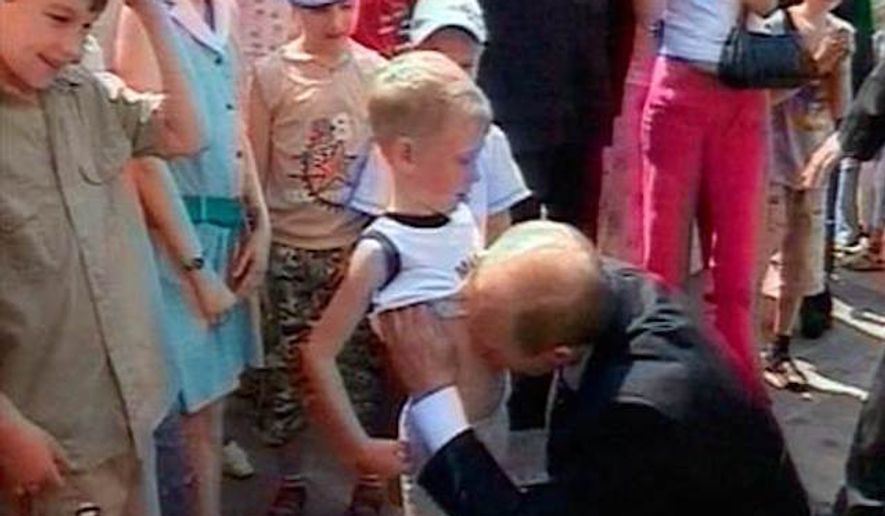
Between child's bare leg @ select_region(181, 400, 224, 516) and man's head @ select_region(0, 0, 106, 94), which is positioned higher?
man's head @ select_region(0, 0, 106, 94)

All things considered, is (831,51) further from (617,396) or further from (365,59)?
(617,396)

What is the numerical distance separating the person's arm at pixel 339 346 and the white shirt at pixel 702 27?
1.80m

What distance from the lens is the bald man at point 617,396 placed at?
2.67 m

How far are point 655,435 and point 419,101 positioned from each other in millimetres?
953

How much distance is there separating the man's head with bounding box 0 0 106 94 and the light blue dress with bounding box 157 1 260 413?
736mm

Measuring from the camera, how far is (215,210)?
3.90 meters

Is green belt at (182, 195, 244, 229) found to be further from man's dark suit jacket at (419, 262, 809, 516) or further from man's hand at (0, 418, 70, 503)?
man's dark suit jacket at (419, 262, 809, 516)

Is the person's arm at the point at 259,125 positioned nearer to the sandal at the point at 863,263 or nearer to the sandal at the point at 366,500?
the sandal at the point at 366,500

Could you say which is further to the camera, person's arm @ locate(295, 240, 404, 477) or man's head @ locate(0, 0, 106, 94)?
person's arm @ locate(295, 240, 404, 477)

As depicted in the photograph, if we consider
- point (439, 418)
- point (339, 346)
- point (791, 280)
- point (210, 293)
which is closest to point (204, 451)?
point (210, 293)

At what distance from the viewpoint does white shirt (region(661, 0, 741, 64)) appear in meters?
5.00

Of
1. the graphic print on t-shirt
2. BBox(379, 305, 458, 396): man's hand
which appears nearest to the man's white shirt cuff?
BBox(379, 305, 458, 396): man's hand

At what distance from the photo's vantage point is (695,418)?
2664 mm

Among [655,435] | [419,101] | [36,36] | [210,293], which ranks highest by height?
[36,36]
